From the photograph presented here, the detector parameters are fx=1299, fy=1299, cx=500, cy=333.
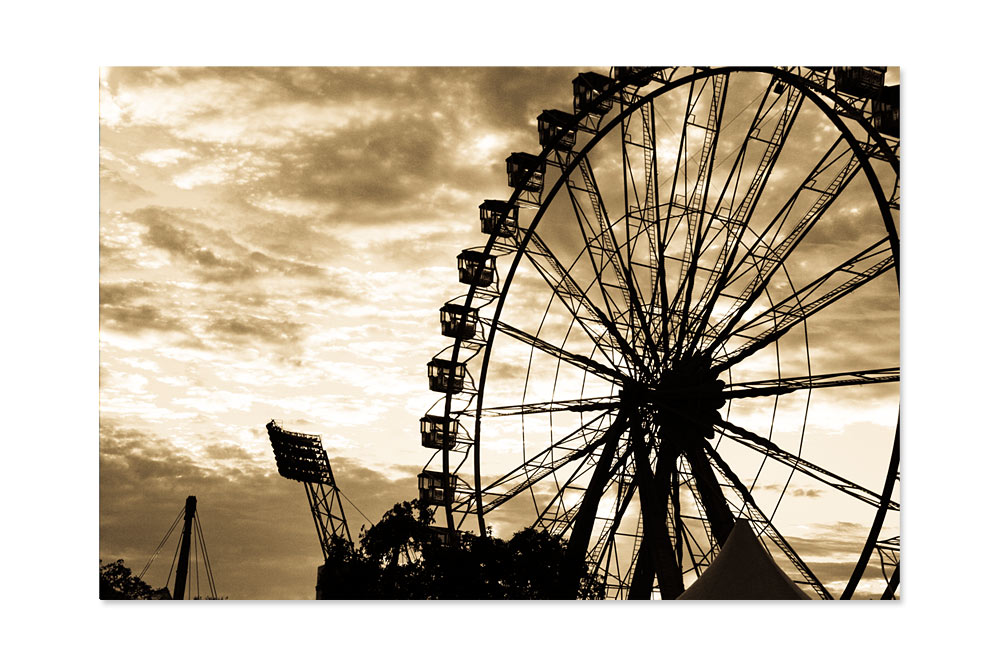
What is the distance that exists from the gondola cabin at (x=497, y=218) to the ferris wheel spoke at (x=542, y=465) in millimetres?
2630

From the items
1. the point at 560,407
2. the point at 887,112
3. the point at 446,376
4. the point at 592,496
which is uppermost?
the point at 887,112

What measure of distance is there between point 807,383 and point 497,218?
4364 mm

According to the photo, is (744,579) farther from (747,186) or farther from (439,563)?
(747,186)

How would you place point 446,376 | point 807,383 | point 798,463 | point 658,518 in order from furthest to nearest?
point 446,376, point 658,518, point 807,383, point 798,463

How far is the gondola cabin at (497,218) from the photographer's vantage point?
15.7m

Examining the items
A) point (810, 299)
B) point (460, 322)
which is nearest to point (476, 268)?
point (460, 322)

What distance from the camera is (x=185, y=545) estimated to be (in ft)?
40.3

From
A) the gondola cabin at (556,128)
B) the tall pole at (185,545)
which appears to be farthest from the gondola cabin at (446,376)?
the tall pole at (185,545)
